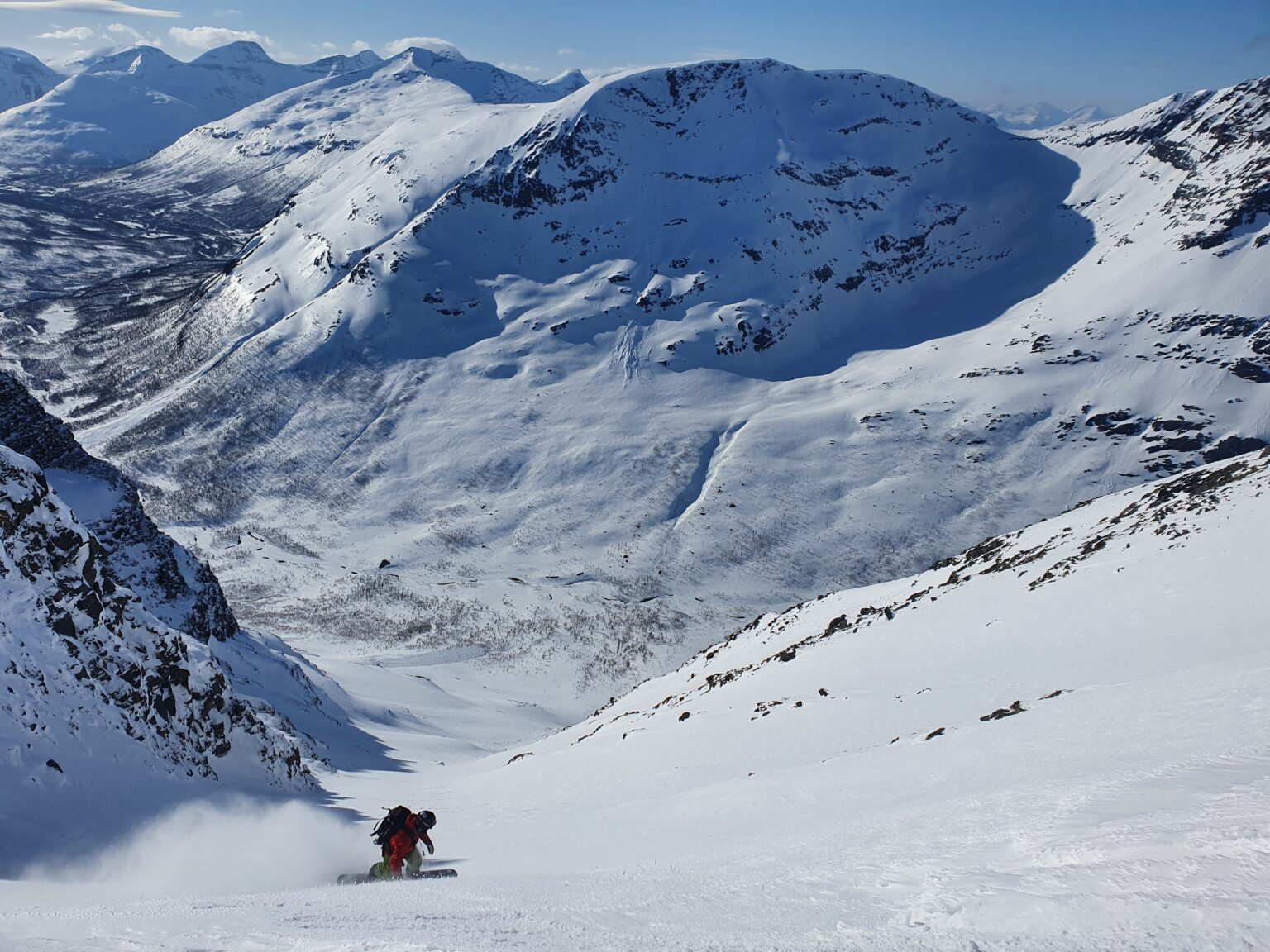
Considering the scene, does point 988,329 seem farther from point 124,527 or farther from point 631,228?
point 124,527

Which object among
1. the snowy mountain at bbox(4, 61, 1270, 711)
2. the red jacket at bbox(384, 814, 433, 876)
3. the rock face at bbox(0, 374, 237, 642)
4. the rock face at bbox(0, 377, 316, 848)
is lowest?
the red jacket at bbox(384, 814, 433, 876)

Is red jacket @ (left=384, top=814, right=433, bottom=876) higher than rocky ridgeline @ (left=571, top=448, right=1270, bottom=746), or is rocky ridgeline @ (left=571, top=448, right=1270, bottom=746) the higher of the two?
rocky ridgeline @ (left=571, top=448, right=1270, bottom=746)

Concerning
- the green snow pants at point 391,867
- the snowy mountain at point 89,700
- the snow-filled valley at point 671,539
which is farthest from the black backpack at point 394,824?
the snowy mountain at point 89,700

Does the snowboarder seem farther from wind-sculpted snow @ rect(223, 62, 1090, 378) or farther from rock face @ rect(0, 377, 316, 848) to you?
wind-sculpted snow @ rect(223, 62, 1090, 378)

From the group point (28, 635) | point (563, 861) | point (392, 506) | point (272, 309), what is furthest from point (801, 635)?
point (272, 309)

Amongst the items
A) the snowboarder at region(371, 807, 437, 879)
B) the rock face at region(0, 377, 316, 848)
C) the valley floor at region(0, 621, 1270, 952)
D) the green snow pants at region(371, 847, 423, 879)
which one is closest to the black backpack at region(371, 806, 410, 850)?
the snowboarder at region(371, 807, 437, 879)

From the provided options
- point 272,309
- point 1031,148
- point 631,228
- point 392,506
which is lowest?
point 392,506
